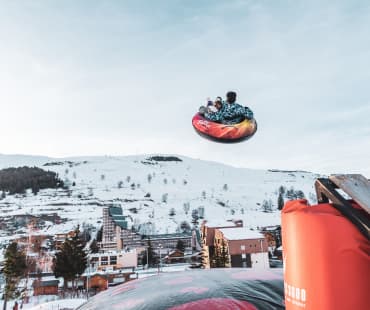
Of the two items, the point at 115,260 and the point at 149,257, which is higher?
the point at 115,260

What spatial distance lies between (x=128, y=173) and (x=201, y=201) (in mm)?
51308

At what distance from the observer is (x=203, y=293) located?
198 centimetres

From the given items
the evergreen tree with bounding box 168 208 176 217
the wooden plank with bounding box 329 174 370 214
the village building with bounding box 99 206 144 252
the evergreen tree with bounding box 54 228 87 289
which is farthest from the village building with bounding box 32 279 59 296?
the evergreen tree with bounding box 168 208 176 217

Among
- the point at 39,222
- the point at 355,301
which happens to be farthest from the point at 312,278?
the point at 39,222

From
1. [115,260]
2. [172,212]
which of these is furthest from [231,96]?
[172,212]

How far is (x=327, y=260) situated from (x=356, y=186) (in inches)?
8.5

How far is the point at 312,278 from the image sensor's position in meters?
0.87

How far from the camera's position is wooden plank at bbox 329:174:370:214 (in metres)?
0.83

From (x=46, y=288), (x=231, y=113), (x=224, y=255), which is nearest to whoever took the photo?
(x=231, y=113)

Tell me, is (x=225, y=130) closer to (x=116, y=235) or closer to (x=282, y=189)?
(x=116, y=235)

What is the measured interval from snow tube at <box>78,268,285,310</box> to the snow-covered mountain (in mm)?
82158

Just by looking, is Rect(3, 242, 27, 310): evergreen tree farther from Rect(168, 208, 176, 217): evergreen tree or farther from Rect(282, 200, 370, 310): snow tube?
Rect(168, 208, 176, 217): evergreen tree

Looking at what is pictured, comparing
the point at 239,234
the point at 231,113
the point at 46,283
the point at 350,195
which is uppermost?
the point at 231,113

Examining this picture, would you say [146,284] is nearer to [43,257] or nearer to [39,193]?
[43,257]
